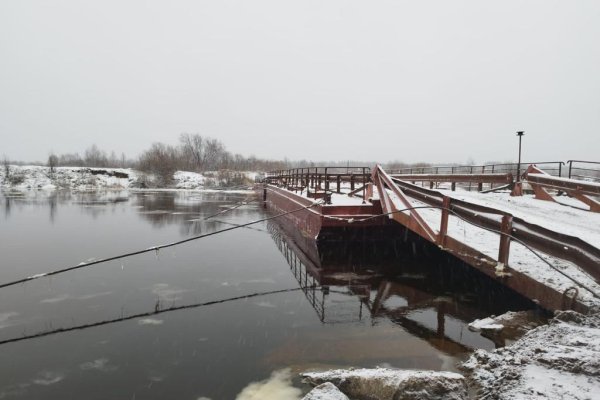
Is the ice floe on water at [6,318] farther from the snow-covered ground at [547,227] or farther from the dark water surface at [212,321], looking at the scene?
the snow-covered ground at [547,227]

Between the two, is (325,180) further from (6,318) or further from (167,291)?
(6,318)

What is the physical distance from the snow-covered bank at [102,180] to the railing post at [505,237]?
57.2m

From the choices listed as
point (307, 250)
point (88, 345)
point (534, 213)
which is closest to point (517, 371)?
point (88, 345)

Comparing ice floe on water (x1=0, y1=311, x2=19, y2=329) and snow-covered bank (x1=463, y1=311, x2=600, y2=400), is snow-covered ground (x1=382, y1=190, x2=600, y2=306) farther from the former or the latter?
ice floe on water (x1=0, y1=311, x2=19, y2=329)

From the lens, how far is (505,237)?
20.1 feet

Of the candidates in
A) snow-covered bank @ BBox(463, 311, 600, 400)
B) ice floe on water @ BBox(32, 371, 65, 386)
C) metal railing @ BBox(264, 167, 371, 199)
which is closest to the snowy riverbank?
snow-covered bank @ BBox(463, 311, 600, 400)

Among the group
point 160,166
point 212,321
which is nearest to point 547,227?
point 212,321

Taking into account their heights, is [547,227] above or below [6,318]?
above

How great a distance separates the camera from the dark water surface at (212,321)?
17.5 ft

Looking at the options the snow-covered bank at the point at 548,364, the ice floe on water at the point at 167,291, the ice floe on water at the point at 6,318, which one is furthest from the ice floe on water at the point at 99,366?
the snow-covered bank at the point at 548,364

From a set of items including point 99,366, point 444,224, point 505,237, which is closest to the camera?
point 99,366

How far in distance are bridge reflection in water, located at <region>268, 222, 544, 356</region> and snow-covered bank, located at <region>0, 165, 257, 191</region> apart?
5171 cm

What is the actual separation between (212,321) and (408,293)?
425 centimetres

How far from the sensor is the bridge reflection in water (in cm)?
657
